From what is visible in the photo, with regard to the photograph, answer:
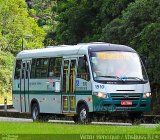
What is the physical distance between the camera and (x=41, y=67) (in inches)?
1203

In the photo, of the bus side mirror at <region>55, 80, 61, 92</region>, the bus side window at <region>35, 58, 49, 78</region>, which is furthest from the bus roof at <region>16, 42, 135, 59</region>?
the bus side mirror at <region>55, 80, 61, 92</region>

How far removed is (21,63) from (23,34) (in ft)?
185

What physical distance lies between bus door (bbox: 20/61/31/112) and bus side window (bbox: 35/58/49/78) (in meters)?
0.88

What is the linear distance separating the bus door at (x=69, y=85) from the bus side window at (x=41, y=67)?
1893 millimetres

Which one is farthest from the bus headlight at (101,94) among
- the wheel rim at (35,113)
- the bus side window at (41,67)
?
the wheel rim at (35,113)

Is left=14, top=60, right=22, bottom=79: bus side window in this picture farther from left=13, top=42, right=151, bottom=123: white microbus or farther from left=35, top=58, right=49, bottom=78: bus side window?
left=13, top=42, right=151, bottom=123: white microbus

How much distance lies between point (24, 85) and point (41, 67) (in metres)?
1.88

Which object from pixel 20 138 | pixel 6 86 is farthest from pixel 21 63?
pixel 6 86

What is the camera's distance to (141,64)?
1065 inches

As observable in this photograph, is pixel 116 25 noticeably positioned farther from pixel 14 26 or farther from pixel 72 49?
pixel 14 26

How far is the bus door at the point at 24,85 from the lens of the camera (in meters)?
31.8

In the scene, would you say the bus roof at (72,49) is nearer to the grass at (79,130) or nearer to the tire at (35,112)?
the tire at (35,112)

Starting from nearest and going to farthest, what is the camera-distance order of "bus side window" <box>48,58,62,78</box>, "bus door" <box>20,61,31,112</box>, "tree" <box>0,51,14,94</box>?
"bus side window" <box>48,58,62,78</box> → "bus door" <box>20,61,31,112</box> → "tree" <box>0,51,14,94</box>

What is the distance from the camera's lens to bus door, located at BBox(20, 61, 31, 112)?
31.8 metres
